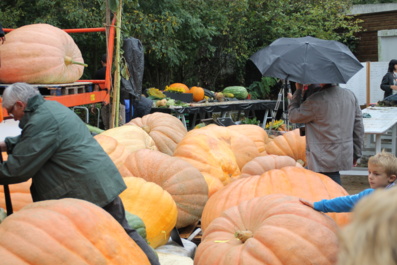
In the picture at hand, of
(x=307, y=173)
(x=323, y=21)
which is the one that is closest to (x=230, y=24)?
(x=323, y=21)

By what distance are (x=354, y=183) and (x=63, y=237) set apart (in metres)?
7.92

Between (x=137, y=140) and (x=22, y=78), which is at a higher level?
(x=22, y=78)

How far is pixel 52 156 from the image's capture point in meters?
3.60

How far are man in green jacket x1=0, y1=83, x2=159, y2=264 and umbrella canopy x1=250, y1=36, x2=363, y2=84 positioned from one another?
321 centimetres

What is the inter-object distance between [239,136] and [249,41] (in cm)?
1283

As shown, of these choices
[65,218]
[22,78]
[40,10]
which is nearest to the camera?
[65,218]

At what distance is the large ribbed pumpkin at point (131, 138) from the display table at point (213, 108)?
5774 millimetres

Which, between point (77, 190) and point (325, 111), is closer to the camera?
point (77, 190)

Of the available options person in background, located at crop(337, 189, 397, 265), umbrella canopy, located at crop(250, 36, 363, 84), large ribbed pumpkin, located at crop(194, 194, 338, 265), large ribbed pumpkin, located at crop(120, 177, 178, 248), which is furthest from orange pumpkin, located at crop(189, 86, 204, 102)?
person in background, located at crop(337, 189, 397, 265)

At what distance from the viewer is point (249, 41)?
1981 centimetres

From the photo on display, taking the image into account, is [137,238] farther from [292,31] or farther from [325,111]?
[292,31]

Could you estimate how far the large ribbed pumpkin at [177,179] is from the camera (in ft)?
16.8

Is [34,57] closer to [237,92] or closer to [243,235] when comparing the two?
[243,235]

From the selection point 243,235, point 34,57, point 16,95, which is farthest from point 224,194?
point 34,57
